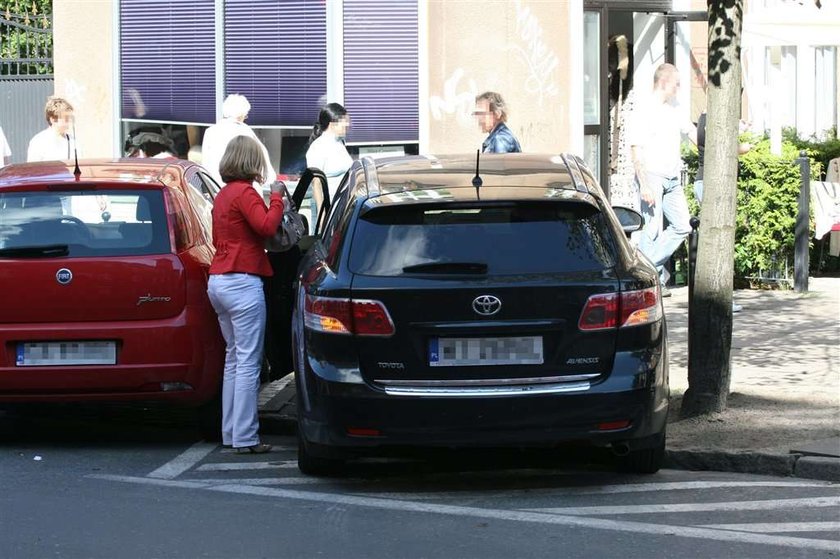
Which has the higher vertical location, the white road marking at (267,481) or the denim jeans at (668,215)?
the denim jeans at (668,215)

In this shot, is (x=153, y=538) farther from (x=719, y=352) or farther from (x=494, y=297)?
(x=719, y=352)

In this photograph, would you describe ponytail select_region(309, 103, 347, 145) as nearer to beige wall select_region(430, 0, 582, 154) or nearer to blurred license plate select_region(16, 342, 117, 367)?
beige wall select_region(430, 0, 582, 154)

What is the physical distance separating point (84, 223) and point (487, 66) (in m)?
7.01

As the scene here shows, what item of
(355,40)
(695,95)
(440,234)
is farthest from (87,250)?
(695,95)

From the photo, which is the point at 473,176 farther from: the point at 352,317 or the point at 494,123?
the point at 494,123

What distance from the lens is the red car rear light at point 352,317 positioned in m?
6.93

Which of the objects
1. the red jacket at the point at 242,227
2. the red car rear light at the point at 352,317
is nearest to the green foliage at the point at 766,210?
the red jacket at the point at 242,227

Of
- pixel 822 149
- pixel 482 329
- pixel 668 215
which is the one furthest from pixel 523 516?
pixel 822 149

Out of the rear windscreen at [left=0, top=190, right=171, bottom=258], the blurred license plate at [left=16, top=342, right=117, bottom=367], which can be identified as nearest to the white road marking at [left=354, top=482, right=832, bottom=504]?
the blurred license plate at [left=16, top=342, right=117, bottom=367]

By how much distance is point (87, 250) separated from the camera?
8.41 metres

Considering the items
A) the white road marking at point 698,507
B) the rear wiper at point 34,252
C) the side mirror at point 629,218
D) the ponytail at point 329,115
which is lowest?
the white road marking at point 698,507

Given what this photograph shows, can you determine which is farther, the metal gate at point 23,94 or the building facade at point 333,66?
the metal gate at point 23,94

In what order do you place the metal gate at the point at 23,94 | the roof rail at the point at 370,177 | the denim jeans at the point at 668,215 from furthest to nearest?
1. the metal gate at the point at 23,94
2. the denim jeans at the point at 668,215
3. the roof rail at the point at 370,177

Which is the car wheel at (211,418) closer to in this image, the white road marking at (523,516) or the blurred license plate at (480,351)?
Answer: the white road marking at (523,516)
